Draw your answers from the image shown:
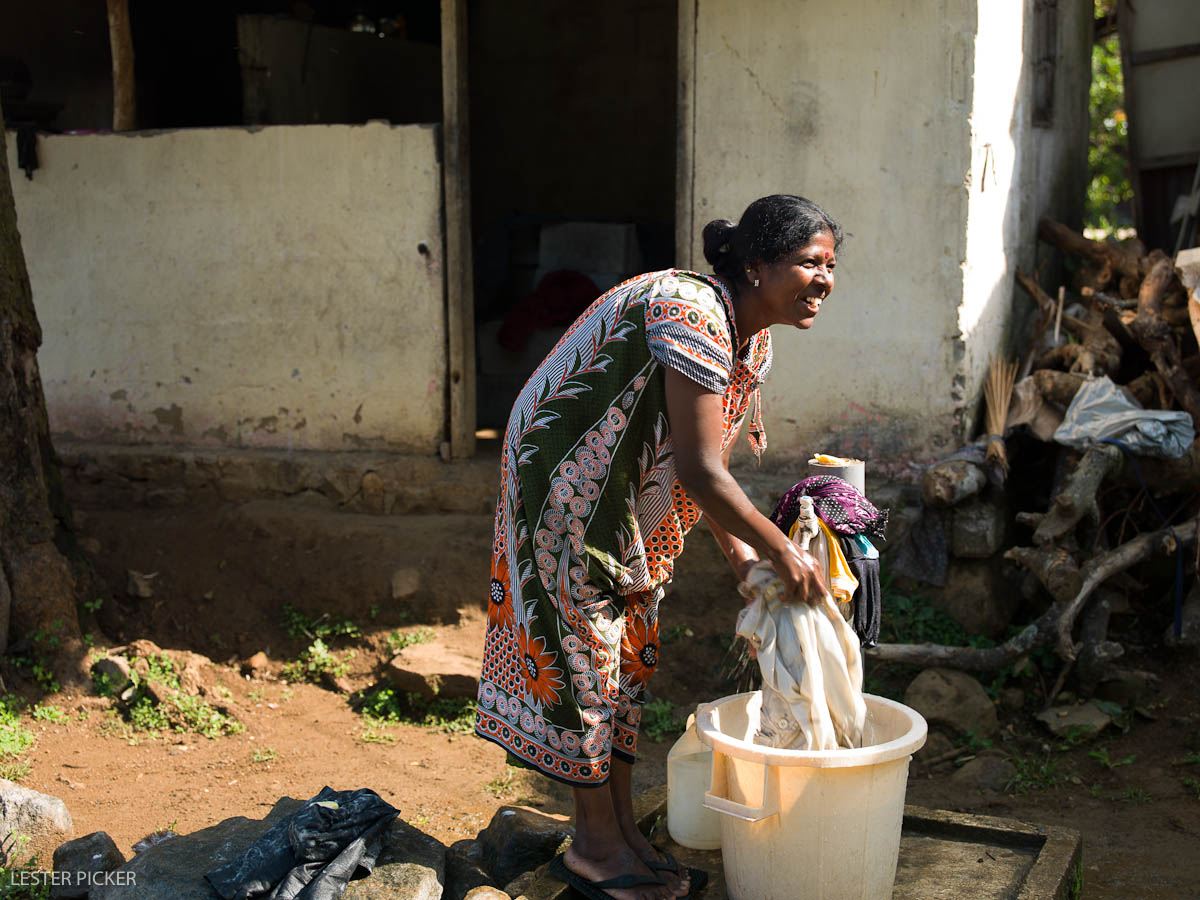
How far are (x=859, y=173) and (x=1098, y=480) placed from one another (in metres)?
1.73

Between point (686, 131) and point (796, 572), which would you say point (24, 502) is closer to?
point (686, 131)

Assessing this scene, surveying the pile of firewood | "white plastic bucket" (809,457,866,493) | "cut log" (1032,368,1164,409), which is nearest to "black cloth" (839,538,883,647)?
"white plastic bucket" (809,457,866,493)

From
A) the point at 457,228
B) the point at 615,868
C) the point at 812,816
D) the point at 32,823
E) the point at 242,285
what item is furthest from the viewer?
the point at 242,285

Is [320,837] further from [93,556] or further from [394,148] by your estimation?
[394,148]

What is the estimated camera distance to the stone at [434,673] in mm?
5105

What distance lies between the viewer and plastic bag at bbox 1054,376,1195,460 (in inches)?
199

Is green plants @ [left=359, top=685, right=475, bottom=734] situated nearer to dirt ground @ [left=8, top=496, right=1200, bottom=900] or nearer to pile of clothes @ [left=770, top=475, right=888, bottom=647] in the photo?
dirt ground @ [left=8, top=496, right=1200, bottom=900]

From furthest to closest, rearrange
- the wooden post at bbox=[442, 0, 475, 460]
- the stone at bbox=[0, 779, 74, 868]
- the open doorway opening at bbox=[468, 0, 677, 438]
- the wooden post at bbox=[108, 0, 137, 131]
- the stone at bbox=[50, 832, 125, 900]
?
the open doorway opening at bbox=[468, 0, 677, 438] < the wooden post at bbox=[108, 0, 137, 131] < the wooden post at bbox=[442, 0, 475, 460] < the stone at bbox=[0, 779, 74, 868] < the stone at bbox=[50, 832, 125, 900]

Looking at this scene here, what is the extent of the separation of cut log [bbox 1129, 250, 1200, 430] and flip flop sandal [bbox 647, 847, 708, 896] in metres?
3.36

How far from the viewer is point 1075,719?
479 cm

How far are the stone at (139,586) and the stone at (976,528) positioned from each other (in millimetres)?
3793

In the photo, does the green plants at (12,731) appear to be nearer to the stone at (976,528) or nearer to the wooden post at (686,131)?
the wooden post at (686,131)

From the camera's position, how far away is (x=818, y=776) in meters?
2.74

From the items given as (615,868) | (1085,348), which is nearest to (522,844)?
(615,868)
